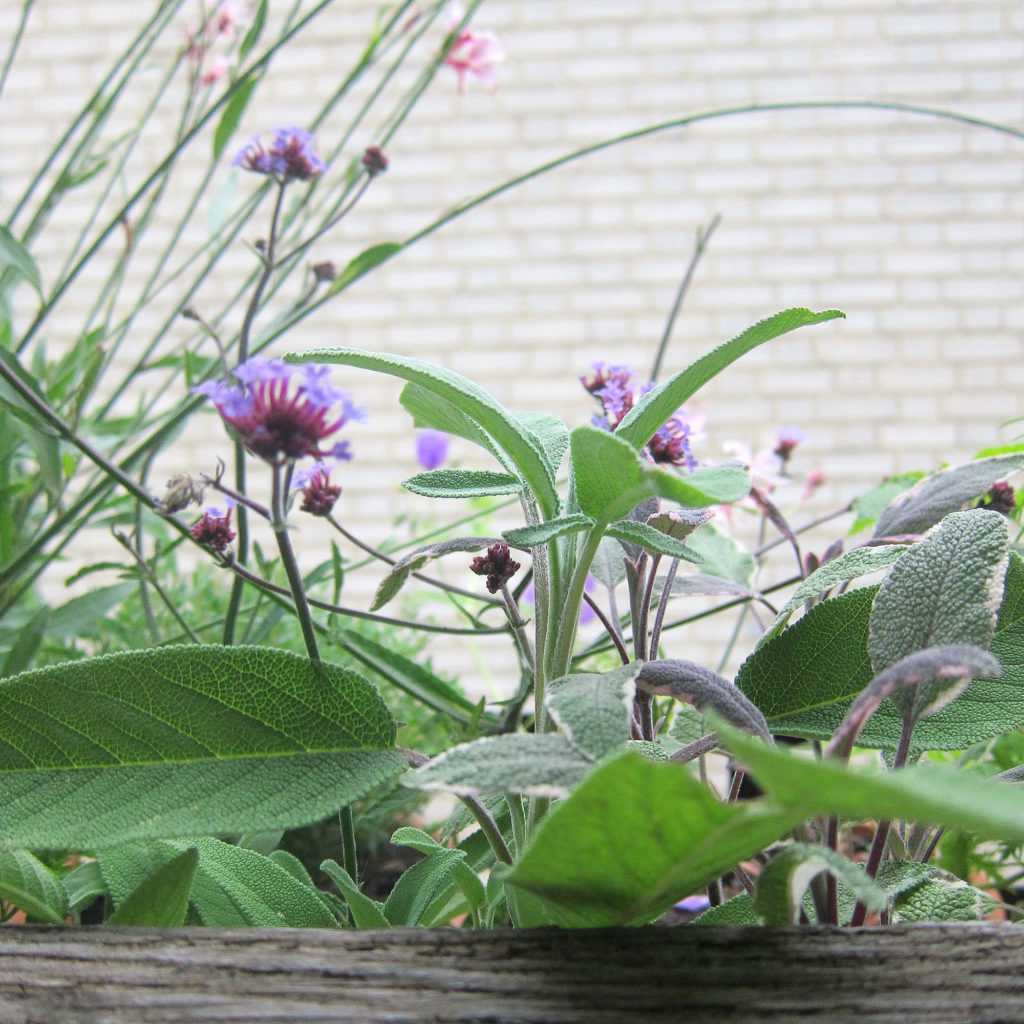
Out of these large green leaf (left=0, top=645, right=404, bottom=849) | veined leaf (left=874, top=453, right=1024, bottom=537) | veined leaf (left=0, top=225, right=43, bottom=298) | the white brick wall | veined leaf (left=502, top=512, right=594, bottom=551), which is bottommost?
large green leaf (left=0, top=645, right=404, bottom=849)

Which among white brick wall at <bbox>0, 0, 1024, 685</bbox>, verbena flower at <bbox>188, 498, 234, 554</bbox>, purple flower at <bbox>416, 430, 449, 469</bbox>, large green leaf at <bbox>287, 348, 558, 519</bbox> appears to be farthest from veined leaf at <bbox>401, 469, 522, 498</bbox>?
white brick wall at <bbox>0, 0, 1024, 685</bbox>

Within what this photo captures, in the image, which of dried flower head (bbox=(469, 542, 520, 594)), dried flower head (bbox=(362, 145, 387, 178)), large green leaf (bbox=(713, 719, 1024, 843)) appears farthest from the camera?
dried flower head (bbox=(362, 145, 387, 178))

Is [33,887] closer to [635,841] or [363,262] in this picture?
[635,841]

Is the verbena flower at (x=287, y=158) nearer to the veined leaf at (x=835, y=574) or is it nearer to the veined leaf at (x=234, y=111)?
the veined leaf at (x=234, y=111)

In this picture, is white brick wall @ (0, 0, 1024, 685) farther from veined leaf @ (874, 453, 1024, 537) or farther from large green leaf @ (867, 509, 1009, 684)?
large green leaf @ (867, 509, 1009, 684)

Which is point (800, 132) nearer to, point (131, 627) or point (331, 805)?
point (131, 627)

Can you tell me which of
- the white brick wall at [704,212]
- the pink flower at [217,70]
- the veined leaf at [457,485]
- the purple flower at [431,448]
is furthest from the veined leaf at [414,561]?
the white brick wall at [704,212]

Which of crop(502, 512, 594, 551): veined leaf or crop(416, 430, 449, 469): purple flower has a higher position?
crop(416, 430, 449, 469): purple flower

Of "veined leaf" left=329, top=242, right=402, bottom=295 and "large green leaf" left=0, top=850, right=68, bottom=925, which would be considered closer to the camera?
"large green leaf" left=0, top=850, right=68, bottom=925
